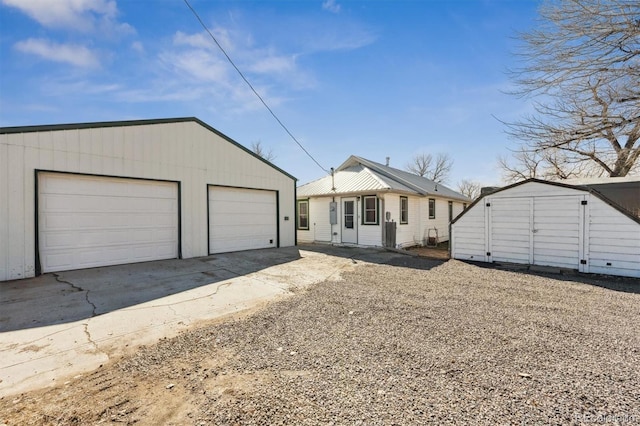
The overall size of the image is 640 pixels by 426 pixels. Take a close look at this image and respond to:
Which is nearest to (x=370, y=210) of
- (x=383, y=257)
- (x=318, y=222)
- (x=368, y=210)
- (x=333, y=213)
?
(x=368, y=210)

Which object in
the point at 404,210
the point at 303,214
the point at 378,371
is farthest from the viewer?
the point at 303,214

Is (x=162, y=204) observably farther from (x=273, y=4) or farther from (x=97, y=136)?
(x=273, y=4)

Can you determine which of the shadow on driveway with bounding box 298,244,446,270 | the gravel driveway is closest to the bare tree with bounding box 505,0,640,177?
the shadow on driveway with bounding box 298,244,446,270

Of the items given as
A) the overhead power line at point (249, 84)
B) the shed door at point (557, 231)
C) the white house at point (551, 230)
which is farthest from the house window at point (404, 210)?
the shed door at point (557, 231)

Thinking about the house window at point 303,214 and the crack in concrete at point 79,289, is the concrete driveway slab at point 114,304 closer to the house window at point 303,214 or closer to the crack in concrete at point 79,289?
the crack in concrete at point 79,289

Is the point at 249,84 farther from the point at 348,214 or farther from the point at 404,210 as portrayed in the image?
the point at 404,210

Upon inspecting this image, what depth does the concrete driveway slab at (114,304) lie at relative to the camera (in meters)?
3.10

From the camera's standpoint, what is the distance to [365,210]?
40.1 feet

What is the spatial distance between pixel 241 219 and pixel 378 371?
29.0ft

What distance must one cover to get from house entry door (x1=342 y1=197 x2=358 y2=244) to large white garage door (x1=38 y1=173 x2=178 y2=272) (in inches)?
269

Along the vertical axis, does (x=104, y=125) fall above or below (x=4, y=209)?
above

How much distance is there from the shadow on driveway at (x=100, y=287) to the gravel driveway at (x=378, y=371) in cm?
221

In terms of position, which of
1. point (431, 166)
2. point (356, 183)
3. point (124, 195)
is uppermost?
point (431, 166)

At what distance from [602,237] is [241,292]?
8752 mm
